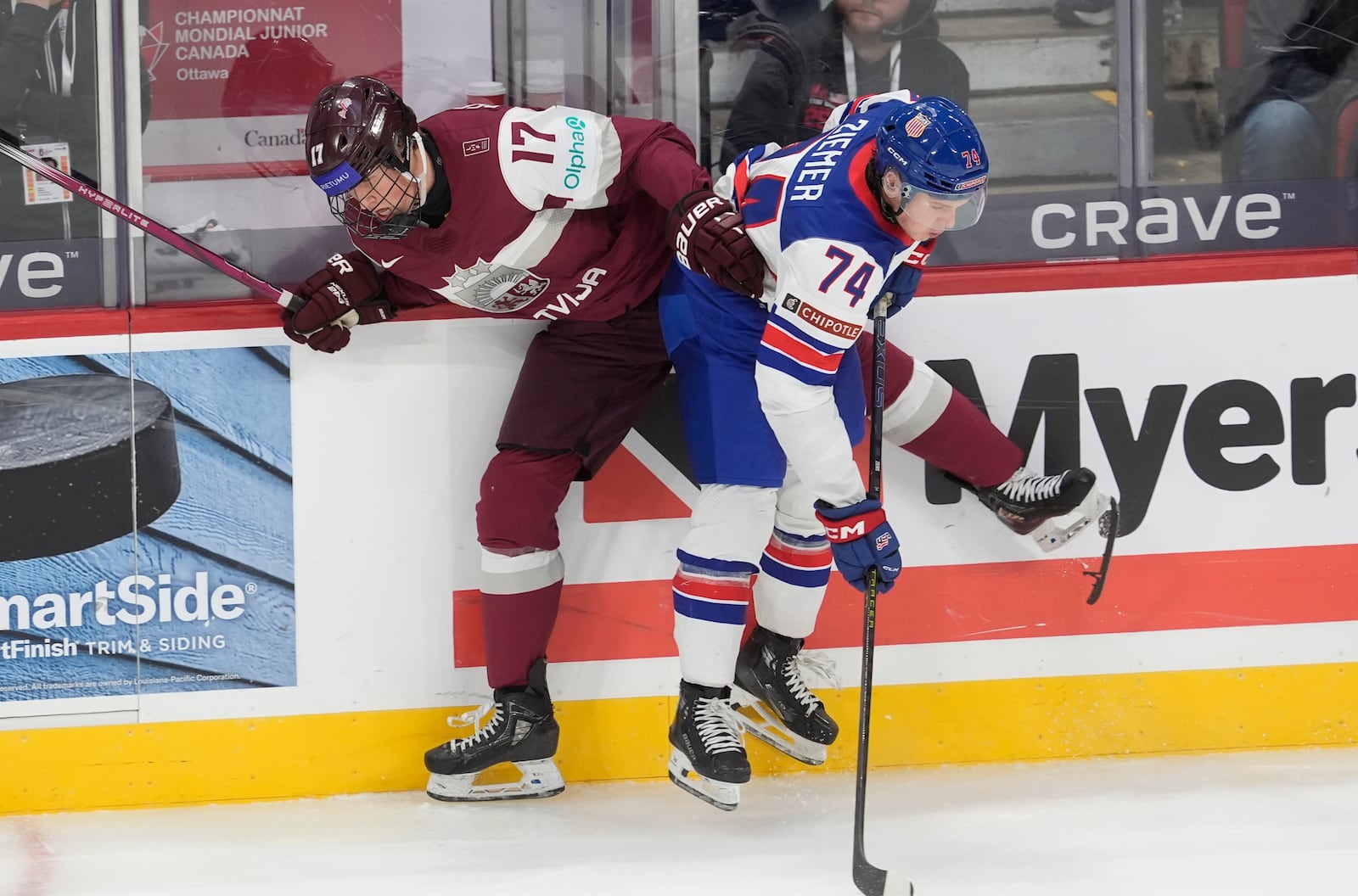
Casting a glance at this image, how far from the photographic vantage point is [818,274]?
2.19 metres

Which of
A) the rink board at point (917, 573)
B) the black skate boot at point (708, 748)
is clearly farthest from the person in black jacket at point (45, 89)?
the black skate boot at point (708, 748)

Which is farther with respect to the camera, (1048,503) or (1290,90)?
(1290,90)

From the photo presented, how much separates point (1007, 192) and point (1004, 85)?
0.24 metres

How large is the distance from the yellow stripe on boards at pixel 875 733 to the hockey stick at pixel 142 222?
0.95 m

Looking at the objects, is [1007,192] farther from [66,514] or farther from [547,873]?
[66,514]

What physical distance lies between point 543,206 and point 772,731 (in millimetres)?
A: 1230

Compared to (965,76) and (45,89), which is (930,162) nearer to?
(965,76)

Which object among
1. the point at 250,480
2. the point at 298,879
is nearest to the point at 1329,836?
the point at 298,879

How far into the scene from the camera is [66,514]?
9.04 ft

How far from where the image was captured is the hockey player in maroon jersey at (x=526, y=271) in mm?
2357

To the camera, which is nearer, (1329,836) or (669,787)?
(1329,836)

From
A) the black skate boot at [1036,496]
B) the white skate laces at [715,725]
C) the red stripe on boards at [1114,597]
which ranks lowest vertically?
the white skate laces at [715,725]

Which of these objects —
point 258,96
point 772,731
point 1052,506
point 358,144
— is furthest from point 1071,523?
point 258,96

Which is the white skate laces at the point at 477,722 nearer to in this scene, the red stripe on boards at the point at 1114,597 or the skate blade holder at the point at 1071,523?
the red stripe on boards at the point at 1114,597
